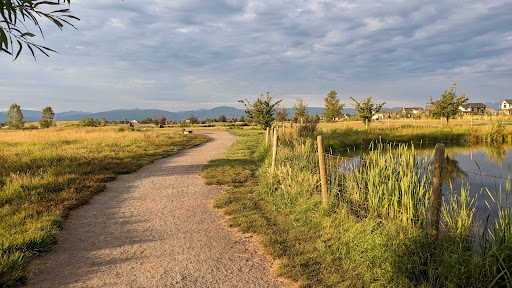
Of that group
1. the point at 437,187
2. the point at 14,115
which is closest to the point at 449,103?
the point at 437,187

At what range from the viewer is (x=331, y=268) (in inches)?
164

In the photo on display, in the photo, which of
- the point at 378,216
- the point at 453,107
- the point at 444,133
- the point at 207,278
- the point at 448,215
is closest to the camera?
the point at 207,278

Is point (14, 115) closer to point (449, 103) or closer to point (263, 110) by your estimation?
point (263, 110)

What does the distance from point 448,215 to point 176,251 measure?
439 centimetres

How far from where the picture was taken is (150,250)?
4832 millimetres

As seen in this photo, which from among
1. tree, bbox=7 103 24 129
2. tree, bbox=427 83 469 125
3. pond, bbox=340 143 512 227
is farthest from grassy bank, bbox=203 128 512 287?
tree, bbox=7 103 24 129

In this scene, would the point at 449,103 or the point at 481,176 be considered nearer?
the point at 481,176

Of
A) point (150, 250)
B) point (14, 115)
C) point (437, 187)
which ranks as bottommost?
point (150, 250)

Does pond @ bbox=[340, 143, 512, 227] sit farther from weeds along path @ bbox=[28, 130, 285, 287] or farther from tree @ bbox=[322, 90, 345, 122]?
tree @ bbox=[322, 90, 345, 122]

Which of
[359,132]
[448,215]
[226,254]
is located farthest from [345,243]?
[359,132]

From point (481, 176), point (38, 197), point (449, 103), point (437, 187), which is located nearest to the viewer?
point (437, 187)

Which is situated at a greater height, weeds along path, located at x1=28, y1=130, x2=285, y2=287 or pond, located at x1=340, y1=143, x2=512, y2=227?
weeds along path, located at x1=28, y1=130, x2=285, y2=287

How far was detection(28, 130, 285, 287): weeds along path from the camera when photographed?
3.95 metres

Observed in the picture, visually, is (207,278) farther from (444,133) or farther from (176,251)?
(444,133)
